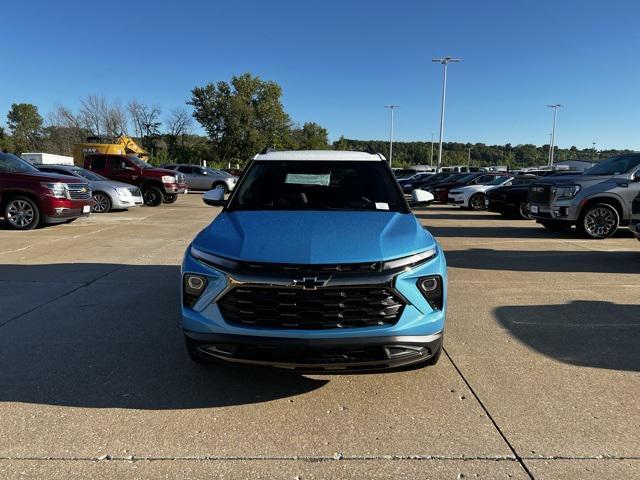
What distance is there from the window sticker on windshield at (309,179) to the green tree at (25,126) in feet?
278

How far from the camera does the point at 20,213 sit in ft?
36.8

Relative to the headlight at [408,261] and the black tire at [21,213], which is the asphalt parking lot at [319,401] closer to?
the headlight at [408,261]

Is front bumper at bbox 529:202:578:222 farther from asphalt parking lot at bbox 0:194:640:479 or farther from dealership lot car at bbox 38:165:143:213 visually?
dealership lot car at bbox 38:165:143:213

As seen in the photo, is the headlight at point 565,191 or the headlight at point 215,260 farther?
the headlight at point 565,191

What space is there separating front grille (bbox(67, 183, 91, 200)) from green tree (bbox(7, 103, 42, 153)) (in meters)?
75.4

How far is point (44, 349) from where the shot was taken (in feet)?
13.8

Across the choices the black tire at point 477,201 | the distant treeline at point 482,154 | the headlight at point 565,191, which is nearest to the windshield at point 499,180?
the black tire at point 477,201

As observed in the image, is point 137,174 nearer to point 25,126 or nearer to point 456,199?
point 456,199

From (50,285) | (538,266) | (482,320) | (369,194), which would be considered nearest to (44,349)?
(50,285)

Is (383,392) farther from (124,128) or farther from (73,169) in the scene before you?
(124,128)

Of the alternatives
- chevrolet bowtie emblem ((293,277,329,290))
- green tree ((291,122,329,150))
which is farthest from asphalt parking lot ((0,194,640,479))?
green tree ((291,122,329,150))

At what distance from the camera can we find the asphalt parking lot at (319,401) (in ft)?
8.84

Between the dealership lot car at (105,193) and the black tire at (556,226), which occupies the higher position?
the dealership lot car at (105,193)

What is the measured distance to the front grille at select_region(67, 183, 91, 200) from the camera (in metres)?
11.6
